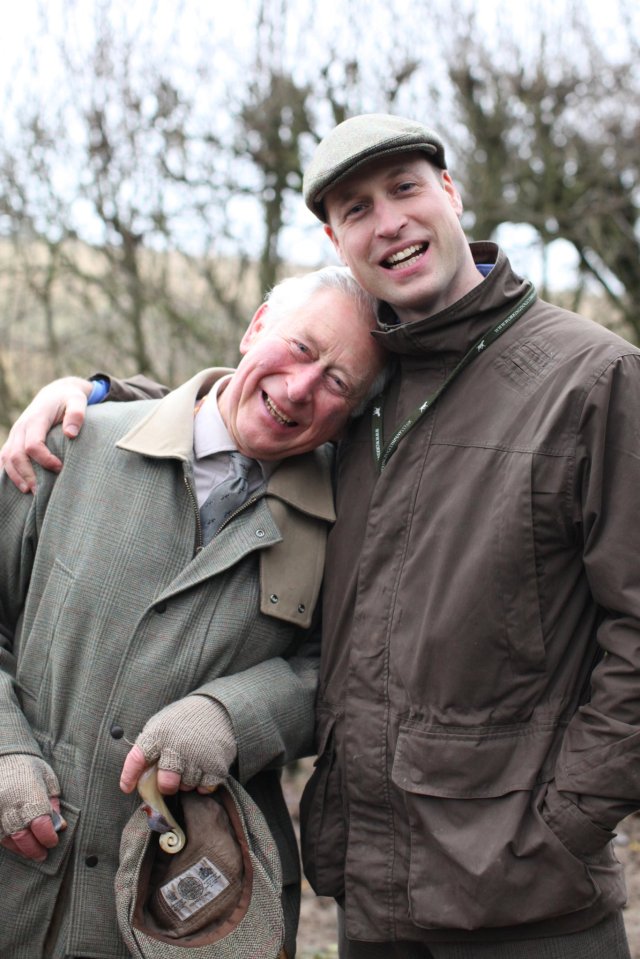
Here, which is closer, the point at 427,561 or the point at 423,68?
the point at 427,561

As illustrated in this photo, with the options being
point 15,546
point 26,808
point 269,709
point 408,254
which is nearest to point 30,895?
point 26,808

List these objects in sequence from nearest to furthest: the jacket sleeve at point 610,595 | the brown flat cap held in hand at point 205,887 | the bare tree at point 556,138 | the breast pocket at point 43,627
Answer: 1. the jacket sleeve at point 610,595
2. the brown flat cap held in hand at point 205,887
3. the breast pocket at point 43,627
4. the bare tree at point 556,138

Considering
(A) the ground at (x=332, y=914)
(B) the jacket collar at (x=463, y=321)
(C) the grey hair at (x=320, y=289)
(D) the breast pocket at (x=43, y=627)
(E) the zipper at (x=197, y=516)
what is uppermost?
(C) the grey hair at (x=320, y=289)

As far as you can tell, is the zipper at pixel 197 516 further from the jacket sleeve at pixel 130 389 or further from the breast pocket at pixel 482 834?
the breast pocket at pixel 482 834

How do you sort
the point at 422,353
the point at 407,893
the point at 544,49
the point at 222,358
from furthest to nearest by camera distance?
the point at 544,49
the point at 222,358
the point at 422,353
the point at 407,893

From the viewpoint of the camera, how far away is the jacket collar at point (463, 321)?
2258mm

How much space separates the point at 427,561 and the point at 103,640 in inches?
32.5

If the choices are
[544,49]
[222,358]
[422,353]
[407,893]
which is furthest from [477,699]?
[544,49]

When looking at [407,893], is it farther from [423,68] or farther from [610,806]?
[423,68]

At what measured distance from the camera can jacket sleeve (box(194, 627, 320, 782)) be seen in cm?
229

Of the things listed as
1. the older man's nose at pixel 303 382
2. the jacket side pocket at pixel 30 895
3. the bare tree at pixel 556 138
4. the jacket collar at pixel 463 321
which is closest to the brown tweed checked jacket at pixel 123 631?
the jacket side pocket at pixel 30 895

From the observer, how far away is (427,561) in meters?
2.19

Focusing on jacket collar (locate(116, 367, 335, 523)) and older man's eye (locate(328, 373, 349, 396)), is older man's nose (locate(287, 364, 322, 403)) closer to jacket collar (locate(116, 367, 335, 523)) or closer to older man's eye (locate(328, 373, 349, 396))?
older man's eye (locate(328, 373, 349, 396))

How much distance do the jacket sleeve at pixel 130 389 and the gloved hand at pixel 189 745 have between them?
3.48 feet
